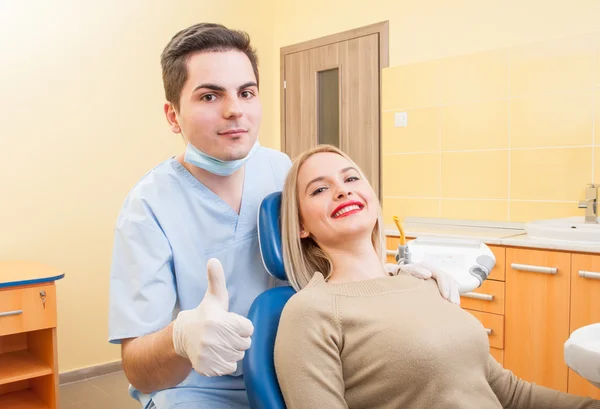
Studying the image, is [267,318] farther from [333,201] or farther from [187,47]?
[187,47]

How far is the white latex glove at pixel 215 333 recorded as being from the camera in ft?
3.17

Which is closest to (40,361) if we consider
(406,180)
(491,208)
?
(406,180)

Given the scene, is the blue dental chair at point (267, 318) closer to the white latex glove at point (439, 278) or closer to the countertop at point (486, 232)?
the white latex glove at point (439, 278)

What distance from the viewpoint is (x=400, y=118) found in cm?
331

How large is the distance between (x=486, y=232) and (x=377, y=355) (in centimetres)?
180

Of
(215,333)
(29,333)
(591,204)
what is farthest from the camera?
(29,333)

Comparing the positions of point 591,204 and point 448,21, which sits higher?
point 448,21

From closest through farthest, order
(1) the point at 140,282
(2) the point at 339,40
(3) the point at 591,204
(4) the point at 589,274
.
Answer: (1) the point at 140,282 < (4) the point at 589,274 < (3) the point at 591,204 < (2) the point at 339,40

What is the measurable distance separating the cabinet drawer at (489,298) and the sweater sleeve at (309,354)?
157cm

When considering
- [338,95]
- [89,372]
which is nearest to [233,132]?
[89,372]

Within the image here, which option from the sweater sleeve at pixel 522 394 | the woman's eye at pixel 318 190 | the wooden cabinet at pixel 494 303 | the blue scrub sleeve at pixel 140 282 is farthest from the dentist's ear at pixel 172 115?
the wooden cabinet at pixel 494 303

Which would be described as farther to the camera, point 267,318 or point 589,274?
point 589,274

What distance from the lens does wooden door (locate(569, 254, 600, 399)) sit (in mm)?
2250

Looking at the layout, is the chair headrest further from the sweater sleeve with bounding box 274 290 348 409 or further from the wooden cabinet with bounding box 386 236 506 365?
the wooden cabinet with bounding box 386 236 506 365
